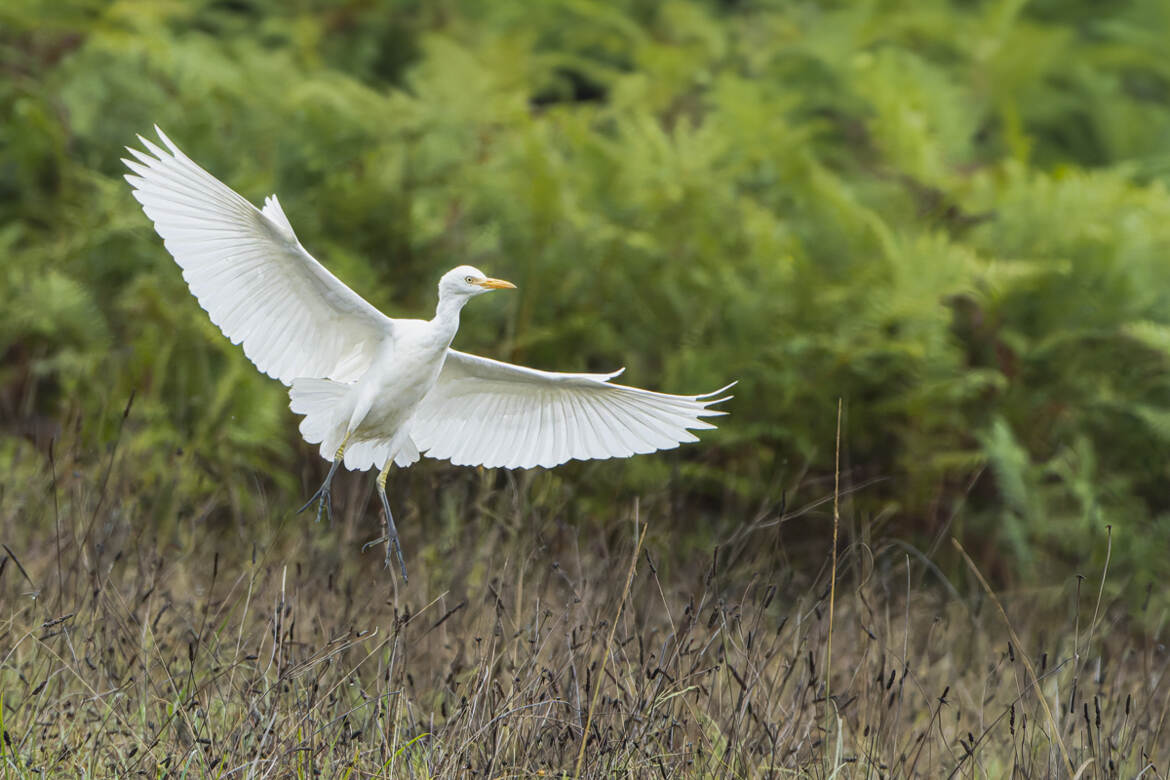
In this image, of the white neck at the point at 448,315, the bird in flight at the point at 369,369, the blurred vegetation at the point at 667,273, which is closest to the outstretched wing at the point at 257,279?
the bird in flight at the point at 369,369

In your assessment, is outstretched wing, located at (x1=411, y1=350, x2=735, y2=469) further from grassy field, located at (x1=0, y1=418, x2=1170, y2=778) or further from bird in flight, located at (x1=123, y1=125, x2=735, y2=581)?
grassy field, located at (x1=0, y1=418, x2=1170, y2=778)

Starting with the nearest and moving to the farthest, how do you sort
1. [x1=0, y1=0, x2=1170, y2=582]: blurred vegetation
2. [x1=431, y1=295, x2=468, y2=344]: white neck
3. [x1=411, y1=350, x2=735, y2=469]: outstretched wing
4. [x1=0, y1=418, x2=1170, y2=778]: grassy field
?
[x1=0, y1=418, x2=1170, y2=778]: grassy field < [x1=431, y1=295, x2=468, y2=344]: white neck < [x1=411, y1=350, x2=735, y2=469]: outstretched wing < [x1=0, y1=0, x2=1170, y2=582]: blurred vegetation

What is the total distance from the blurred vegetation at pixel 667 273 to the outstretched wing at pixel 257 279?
1106 mm

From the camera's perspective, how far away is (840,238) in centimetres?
562

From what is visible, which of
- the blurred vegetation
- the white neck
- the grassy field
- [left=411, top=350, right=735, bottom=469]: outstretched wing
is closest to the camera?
the grassy field

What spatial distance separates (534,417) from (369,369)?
48cm

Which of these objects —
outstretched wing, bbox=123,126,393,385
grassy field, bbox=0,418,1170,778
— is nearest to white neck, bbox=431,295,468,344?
outstretched wing, bbox=123,126,393,385

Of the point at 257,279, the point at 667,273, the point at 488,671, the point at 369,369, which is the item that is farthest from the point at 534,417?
the point at 667,273

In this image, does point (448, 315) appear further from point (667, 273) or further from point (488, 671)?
point (667, 273)

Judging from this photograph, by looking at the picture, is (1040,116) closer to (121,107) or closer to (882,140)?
(882,140)

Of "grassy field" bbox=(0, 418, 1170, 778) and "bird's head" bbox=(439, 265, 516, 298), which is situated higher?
"bird's head" bbox=(439, 265, 516, 298)

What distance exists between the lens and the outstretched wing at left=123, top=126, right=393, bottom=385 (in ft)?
9.31

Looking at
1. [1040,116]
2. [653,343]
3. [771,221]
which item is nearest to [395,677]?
[653,343]

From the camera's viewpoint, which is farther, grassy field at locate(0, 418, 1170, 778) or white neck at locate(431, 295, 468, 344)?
white neck at locate(431, 295, 468, 344)
